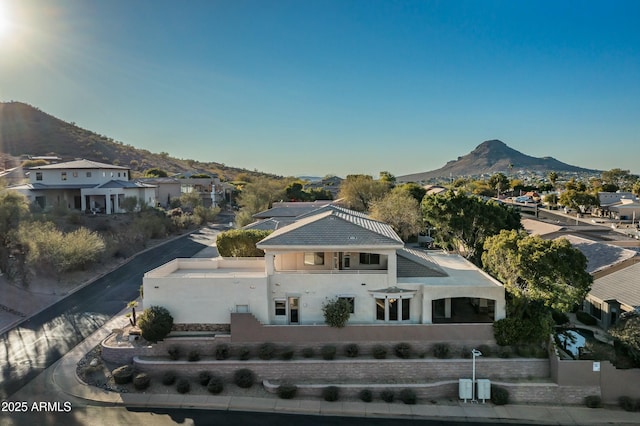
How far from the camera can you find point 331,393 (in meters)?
18.4

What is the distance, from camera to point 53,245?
30.4 meters

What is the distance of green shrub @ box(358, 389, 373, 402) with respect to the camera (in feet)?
60.4

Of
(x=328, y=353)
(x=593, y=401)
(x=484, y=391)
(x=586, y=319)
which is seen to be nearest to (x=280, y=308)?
(x=328, y=353)

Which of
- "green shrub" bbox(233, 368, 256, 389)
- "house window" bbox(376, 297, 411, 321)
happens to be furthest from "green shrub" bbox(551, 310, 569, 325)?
"green shrub" bbox(233, 368, 256, 389)

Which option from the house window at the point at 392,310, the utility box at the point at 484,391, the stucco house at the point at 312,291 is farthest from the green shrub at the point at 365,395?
the utility box at the point at 484,391

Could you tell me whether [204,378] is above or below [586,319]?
below

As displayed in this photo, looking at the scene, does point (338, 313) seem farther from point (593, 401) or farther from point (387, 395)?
point (593, 401)

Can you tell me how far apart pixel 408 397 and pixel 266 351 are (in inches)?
271

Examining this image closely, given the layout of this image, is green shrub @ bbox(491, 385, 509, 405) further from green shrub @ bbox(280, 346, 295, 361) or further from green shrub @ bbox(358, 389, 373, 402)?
green shrub @ bbox(280, 346, 295, 361)

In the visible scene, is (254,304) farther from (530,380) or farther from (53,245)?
(53,245)

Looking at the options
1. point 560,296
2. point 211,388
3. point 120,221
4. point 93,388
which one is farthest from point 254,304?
point 120,221

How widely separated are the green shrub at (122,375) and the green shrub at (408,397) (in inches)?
490

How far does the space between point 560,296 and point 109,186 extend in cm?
5161

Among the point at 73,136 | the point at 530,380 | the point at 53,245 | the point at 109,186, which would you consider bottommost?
the point at 530,380
